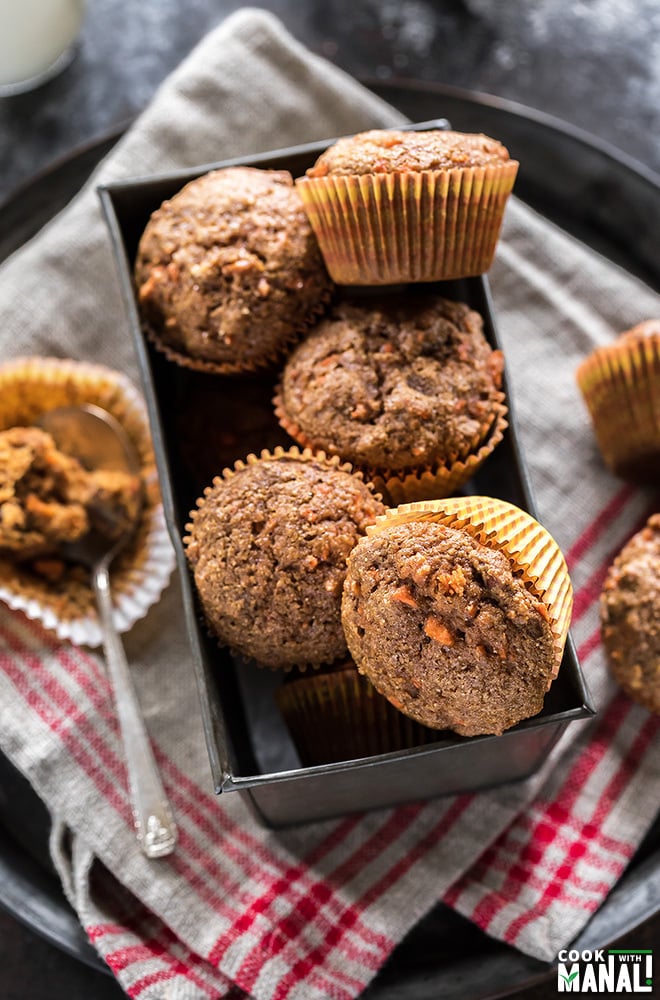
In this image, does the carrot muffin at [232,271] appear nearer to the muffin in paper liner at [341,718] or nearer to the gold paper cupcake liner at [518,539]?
the gold paper cupcake liner at [518,539]

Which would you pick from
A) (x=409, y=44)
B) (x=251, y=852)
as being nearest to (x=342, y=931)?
(x=251, y=852)

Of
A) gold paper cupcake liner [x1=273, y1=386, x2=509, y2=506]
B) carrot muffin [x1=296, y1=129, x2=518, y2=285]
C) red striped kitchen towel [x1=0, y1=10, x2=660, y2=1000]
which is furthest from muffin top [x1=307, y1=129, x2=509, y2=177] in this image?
red striped kitchen towel [x1=0, y1=10, x2=660, y2=1000]

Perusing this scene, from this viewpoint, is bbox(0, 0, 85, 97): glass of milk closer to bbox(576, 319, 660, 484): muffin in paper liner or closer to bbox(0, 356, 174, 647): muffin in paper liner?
bbox(0, 356, 174, 647): muffin in paper liner

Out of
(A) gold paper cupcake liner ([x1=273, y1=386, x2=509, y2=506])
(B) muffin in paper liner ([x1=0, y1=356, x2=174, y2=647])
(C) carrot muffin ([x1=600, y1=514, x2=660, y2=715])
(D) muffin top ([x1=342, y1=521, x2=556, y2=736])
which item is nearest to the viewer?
(D) muffin top ([x1=342, y1=521, x2=556, y2=736])

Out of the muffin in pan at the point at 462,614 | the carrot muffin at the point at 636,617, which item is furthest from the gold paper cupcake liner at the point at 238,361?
the carrot muffin at the point at 636,617

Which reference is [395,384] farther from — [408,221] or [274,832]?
[274,832]

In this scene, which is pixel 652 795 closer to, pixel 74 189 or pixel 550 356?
pixel 550 356

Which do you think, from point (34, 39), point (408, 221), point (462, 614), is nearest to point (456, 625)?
point (462, 614)
